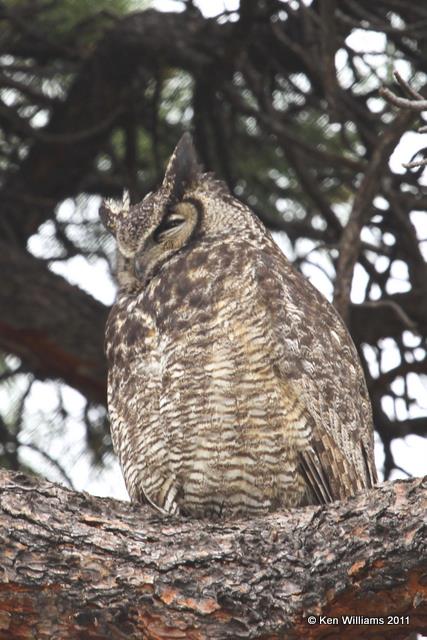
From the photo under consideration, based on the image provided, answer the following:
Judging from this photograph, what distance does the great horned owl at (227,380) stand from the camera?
3268mm

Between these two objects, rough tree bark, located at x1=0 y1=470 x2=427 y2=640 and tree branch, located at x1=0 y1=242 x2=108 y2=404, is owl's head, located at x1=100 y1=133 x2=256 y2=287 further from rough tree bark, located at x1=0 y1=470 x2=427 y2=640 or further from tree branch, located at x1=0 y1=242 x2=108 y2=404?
rough tree bark, located at x1=0 y1=470 x2=427 y2=640

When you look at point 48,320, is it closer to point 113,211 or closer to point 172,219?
A: point 113,211

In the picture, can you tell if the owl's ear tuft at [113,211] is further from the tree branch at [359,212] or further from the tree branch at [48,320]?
the tree branch at [359,212]

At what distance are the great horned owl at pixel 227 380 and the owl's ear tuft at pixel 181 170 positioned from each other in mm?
17

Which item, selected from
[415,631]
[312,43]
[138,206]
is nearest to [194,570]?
[415,631]

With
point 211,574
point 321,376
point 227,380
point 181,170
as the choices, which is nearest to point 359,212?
point 181,170

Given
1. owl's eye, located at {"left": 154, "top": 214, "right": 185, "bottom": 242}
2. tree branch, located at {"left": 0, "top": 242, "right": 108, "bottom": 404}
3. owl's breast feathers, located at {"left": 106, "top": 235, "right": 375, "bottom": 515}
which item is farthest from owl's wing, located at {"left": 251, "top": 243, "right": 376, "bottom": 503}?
tree branch, located at {"left": 0, "top": 242, "right": 108, "bottom": 404}

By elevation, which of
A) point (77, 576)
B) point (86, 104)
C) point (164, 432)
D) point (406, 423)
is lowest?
point (77, 576)

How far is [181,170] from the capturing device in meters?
3.86

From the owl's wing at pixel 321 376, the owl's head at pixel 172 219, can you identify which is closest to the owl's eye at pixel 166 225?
the owl's head at pixel 172 219

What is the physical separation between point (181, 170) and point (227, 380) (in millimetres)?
930

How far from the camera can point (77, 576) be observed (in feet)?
8.86

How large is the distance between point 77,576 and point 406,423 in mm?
2242

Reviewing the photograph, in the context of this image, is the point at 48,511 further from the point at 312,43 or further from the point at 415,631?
the point at 312,43
